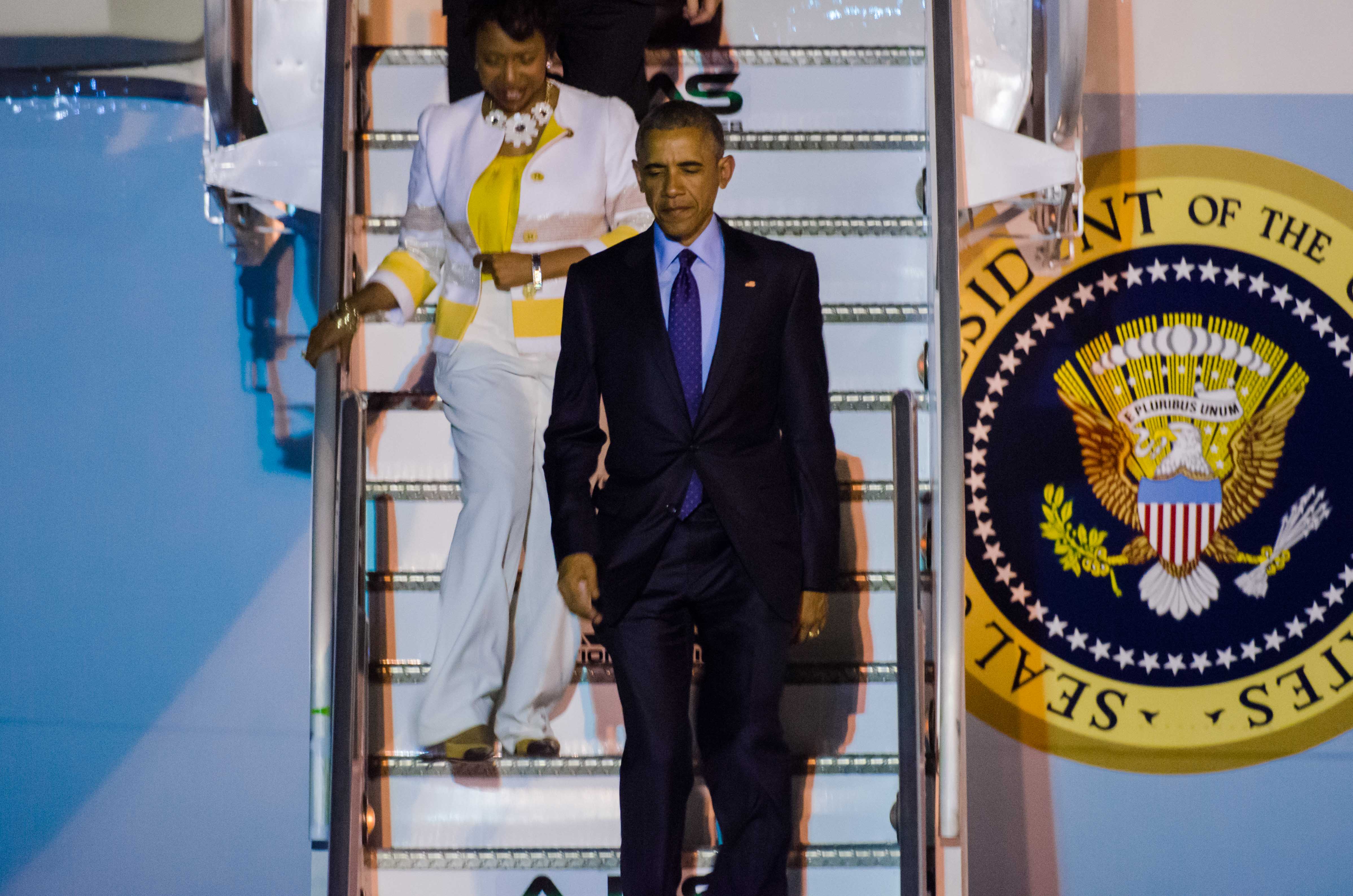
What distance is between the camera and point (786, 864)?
279 cm

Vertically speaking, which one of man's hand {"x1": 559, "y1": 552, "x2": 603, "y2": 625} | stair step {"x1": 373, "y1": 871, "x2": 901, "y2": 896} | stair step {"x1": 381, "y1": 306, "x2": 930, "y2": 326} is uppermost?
stair step {"x1": 381, "y1": 306, "x2": 930, "y2": 326}

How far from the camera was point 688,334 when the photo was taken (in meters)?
2.60

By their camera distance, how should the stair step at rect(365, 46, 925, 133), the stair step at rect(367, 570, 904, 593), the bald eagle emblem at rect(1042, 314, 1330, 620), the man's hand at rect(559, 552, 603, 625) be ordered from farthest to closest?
the bald eagle emblem at rect(1042, 314, 1330, 620), the stair step at rect(365, 46, 925, 133), the stair step at rect(367, 570, 904, 593), the man's hand at rect(559, 552, 603, 625)

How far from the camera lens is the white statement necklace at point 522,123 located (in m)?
3.10

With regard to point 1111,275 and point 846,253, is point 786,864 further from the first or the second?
point 1111,275

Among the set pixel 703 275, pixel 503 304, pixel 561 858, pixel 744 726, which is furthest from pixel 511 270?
pixel 561 858

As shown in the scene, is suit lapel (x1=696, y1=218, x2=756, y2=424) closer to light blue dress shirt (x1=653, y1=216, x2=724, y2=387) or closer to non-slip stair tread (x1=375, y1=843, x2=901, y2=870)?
light blue dress shirt (x1=653, y1=216, x2=724, y2=387)

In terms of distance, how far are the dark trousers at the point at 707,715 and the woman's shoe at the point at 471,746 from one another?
0.51 metres

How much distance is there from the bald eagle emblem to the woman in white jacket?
203 cm

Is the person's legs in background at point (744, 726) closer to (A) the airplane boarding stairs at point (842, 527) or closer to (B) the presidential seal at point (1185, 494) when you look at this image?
(A) the airplane boarding stairs at point (842, 527)

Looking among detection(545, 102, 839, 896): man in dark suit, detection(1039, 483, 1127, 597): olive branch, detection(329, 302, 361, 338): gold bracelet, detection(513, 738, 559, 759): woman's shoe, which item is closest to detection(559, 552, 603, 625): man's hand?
detection(545, 102, 839, 896): man in dark suit

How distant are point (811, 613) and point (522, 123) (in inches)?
59.3

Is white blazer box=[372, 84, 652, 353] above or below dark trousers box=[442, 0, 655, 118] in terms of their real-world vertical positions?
below

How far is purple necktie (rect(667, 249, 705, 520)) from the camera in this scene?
8.44ft
